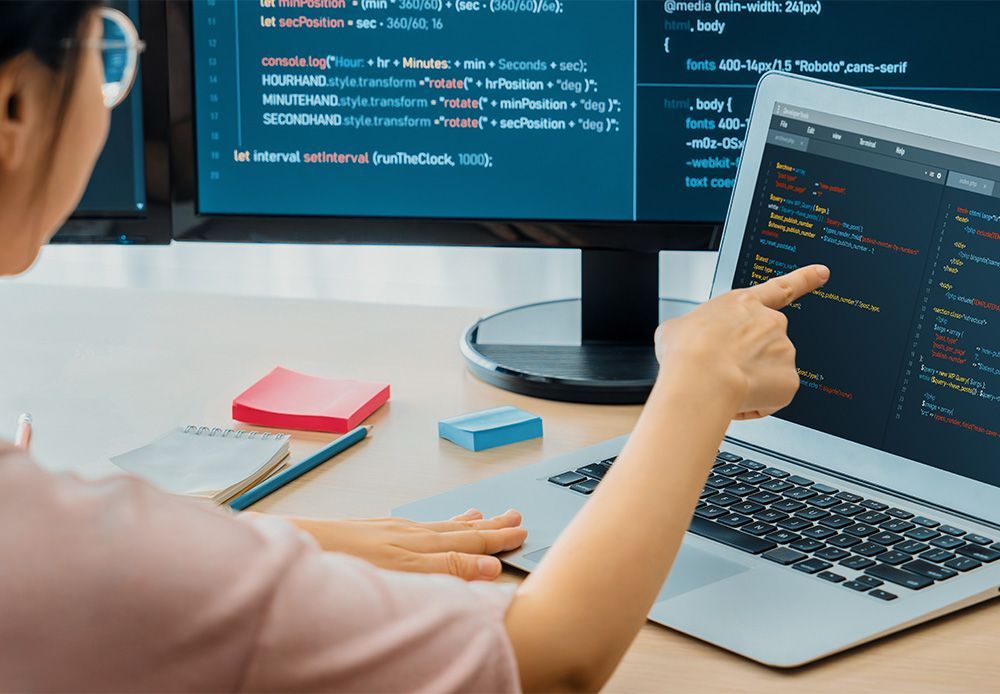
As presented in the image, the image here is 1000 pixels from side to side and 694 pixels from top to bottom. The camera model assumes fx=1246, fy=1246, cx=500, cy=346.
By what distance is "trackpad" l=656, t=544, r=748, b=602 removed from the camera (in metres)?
0.74

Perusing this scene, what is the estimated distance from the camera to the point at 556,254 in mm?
2219

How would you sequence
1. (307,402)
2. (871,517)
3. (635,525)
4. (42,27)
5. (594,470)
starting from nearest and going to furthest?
(42,27) → (635,525) → (871,517) → (594,470) → (307,402)

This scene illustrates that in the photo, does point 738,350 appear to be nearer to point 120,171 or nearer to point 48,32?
point 48,32

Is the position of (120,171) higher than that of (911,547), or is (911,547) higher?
(120,171)

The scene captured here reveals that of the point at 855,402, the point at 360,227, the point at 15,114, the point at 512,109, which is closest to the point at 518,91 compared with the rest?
the point at 512,109

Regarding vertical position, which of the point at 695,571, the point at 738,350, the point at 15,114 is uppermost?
the point at 15,114

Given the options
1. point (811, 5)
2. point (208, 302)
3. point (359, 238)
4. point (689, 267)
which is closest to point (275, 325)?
point (208, 302)

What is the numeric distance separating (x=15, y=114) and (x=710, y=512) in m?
0.52

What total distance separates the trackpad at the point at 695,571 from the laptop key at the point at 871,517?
11 centimetres

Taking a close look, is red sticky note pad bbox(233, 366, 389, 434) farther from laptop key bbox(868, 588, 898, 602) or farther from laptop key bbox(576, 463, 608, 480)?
laptop key bbox(868, 588, 898, 602)

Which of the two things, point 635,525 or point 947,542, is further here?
point 947,542

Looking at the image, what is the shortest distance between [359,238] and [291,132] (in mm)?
118

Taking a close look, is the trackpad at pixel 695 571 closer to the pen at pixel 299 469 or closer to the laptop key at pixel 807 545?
the laptop key at pixel 807 545

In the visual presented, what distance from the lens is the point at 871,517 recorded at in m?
0.83
